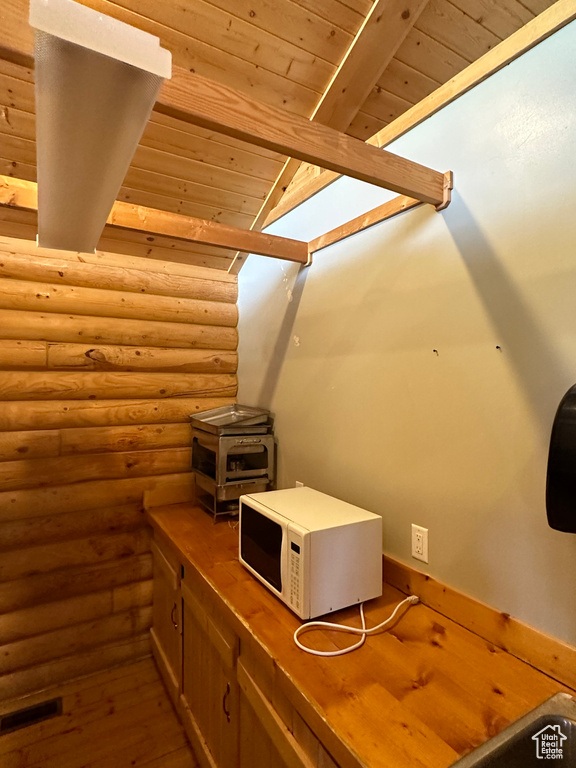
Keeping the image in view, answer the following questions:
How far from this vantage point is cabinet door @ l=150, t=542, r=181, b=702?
188 centimetres

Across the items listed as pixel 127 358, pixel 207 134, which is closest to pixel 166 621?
pixel 127 358

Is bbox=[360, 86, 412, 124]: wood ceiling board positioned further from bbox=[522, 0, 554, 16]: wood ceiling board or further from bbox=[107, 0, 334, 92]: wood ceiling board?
bbox=[522, 0, 554, 16]: wood ceiling board

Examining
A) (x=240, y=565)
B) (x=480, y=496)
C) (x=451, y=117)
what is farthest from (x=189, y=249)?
(x=480, y=496)

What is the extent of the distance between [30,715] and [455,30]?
342 cm

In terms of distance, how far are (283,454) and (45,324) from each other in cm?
140

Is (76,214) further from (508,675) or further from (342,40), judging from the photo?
(508,675)

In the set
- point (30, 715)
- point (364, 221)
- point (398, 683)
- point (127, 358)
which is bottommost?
point (30, 715)

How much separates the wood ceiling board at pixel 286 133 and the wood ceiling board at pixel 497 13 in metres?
0.62

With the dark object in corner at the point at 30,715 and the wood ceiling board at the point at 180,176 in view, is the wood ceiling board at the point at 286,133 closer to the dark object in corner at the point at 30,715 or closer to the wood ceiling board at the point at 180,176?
the wood ceiling board at the point at 180,176

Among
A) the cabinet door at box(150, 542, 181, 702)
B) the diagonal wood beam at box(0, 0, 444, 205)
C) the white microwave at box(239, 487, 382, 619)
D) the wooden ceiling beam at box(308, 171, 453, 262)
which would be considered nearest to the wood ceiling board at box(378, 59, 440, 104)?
the wooden ceiling beam at box(308, 171, 453, 262)

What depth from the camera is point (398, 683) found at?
0.94 meters

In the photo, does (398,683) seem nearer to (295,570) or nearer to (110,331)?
(295,570)

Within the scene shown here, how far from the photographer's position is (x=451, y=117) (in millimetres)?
1275

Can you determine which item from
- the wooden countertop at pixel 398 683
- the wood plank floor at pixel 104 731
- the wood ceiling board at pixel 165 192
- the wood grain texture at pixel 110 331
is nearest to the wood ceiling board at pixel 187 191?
the wood ceiling board at pixel 165 192
